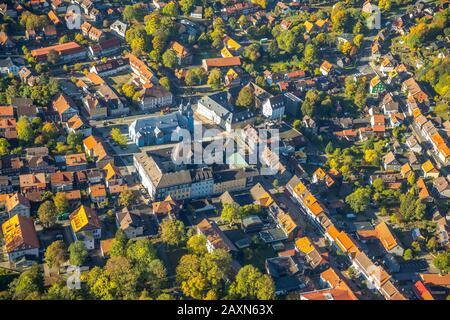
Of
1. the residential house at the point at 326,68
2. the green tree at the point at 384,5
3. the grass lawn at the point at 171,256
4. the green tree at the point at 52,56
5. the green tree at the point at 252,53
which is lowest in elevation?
the grass lawn at the point at 171,256

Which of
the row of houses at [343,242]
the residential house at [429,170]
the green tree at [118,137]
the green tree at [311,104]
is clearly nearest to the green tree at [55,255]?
the green tree at [118,137]

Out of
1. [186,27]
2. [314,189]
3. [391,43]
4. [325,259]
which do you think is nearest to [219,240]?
[325,259]

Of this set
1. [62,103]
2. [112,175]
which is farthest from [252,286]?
[62,103]

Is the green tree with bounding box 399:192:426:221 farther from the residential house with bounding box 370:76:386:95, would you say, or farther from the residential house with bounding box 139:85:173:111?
the residential house with bounding box 139:85:173:111

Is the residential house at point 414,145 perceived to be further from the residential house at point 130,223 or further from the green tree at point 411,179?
the residential house at point 130,223

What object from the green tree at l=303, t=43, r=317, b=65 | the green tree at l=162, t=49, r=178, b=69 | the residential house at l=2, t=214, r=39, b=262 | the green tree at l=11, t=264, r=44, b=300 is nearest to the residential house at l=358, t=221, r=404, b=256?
the green tree at l=11, t=264, r=44, b=300

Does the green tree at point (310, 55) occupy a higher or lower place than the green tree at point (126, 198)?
higher
